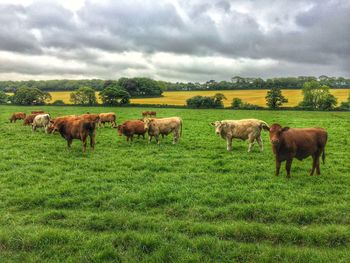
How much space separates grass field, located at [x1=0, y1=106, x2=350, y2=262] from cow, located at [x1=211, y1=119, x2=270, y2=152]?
2397 millimetres

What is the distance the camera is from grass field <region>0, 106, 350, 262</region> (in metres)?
5.95

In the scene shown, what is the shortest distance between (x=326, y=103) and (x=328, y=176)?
256 feet

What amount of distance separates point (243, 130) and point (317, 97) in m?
81.5

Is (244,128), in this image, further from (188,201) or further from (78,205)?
(78,205)

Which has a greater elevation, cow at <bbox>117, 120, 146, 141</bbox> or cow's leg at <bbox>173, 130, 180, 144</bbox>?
cow at <bbox>117, 120, 146, 141</bbox>

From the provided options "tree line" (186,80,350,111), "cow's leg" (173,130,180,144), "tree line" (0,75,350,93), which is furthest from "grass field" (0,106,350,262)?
"tree line" (0,75,350,93)

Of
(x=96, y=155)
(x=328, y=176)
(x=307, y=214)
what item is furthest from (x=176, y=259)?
(x=96, y=155)

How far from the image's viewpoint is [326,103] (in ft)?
266

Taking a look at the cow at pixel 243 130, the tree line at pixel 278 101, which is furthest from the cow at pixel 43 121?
the tree line at pixel 278 101

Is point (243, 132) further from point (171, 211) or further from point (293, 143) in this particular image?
point (171, 211)

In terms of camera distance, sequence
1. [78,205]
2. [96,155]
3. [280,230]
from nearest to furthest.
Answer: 1. [280,230]
2. [78,205]
3. [96,155]

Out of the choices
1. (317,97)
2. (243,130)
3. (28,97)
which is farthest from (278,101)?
(243,130)

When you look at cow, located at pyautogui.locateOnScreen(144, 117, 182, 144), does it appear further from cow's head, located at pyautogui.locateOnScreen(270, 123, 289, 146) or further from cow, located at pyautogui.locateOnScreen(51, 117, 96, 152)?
cow's head, located at pyautogui.locateOnScreen(270, 123, 289, 146)

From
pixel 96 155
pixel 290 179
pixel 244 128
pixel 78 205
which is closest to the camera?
pixel 78 205
